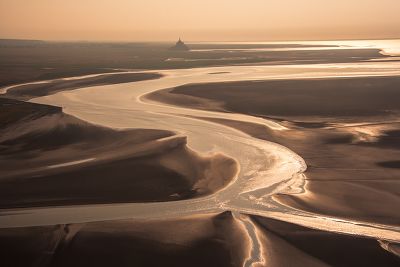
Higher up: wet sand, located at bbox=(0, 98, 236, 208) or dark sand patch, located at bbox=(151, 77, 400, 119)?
wet sand, located at bbox=(0, 98, 236, 208)

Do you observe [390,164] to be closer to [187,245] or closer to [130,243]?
[187,245]

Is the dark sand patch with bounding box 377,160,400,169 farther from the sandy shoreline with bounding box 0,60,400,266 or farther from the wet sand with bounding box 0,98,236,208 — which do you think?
the wet sand with bounding box 0,98,236,208

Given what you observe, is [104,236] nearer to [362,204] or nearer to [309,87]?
[362,204]

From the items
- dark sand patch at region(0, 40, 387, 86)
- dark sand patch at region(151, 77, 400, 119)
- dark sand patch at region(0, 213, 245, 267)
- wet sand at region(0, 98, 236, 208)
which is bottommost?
dark sand patch at region(0, 40, 387, 86)

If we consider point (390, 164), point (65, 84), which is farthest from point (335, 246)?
point (65, 84)

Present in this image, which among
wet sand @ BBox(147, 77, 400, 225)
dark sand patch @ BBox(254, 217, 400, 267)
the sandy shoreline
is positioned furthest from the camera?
wet sand @ BBox(147, 77, 400, 225)

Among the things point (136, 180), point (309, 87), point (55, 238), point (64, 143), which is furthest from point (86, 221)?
point (309, 87)

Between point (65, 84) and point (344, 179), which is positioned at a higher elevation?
point (344, 179)

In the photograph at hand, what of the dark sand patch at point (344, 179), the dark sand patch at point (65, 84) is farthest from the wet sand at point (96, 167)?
the dark sand patch at point (65, 84)

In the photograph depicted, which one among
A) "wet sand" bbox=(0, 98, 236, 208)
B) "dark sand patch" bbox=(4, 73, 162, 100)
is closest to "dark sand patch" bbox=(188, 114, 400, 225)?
"wet sand" bbox=(0, 98, 236, 208)
